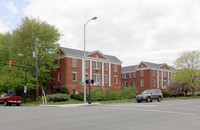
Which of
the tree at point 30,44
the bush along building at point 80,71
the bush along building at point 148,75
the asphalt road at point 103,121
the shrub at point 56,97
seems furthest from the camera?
the bush along building at point 148,75

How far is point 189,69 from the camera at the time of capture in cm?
5009

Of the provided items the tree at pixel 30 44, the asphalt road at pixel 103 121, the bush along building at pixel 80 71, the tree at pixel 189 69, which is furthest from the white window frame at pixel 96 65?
the asphalt road at pixel 103 121

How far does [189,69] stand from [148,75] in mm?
14373

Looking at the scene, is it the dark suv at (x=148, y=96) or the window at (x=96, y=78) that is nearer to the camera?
the dark suv at (x=148, y=96)

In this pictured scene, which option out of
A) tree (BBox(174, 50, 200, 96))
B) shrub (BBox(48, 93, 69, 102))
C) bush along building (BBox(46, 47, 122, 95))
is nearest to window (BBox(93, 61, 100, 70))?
bush along building (BBox(46, 47, 122, 95))

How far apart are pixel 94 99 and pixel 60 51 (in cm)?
1474

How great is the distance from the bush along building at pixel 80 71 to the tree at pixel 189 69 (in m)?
14.2

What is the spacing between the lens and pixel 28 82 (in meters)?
38.9

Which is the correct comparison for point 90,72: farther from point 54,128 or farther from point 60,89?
point 54,128

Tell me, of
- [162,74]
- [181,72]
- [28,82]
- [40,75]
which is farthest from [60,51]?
[162,74]

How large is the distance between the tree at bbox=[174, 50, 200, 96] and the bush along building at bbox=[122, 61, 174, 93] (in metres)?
8.57

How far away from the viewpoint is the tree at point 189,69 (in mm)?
50103

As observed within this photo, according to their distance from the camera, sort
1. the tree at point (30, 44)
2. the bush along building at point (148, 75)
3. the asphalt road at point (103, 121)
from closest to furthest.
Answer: the asphalt road at point (103, 121) → the tree at point (30, 44) → the bush along building at point (148, 75)

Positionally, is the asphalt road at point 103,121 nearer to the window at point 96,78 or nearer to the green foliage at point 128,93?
the green foliage at point 128,93
